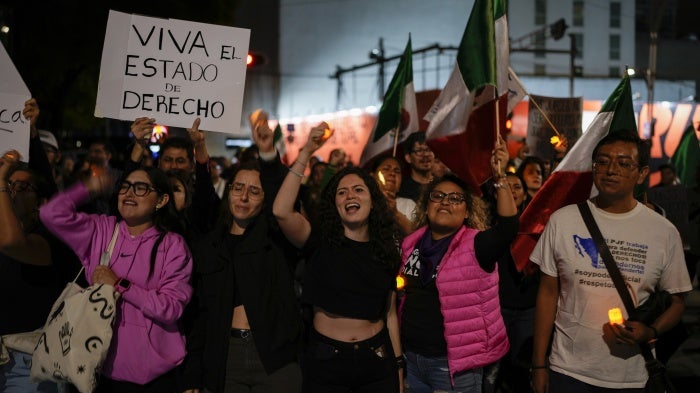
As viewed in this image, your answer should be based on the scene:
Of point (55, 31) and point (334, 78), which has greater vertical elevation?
point (334, 78)

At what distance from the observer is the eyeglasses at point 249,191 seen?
184 inches

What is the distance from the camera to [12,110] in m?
4.86

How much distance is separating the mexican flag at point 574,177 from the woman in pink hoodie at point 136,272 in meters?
2.50

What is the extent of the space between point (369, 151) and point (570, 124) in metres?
4.60

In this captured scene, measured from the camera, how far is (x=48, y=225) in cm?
416

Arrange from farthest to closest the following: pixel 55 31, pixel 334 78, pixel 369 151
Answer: pixel 334 78 → pixel 55 31 → pixel 369 151

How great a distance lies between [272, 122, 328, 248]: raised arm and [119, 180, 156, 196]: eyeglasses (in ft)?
2.37

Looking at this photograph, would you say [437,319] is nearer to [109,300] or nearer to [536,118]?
[109,300]

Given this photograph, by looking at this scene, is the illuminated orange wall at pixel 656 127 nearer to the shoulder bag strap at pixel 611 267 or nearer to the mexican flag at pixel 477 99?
the mexican flag at pixel 477 99

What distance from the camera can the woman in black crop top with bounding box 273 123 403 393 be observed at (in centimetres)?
444

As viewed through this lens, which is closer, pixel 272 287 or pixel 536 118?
pixel 272 287

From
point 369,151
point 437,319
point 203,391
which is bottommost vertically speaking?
point 203,391

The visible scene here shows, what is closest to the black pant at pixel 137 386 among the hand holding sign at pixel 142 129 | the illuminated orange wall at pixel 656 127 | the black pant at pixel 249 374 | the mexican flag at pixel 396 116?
the black pant at pixel 249 374

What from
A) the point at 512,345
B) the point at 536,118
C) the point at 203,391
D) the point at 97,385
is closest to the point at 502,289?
the point at 512,345
